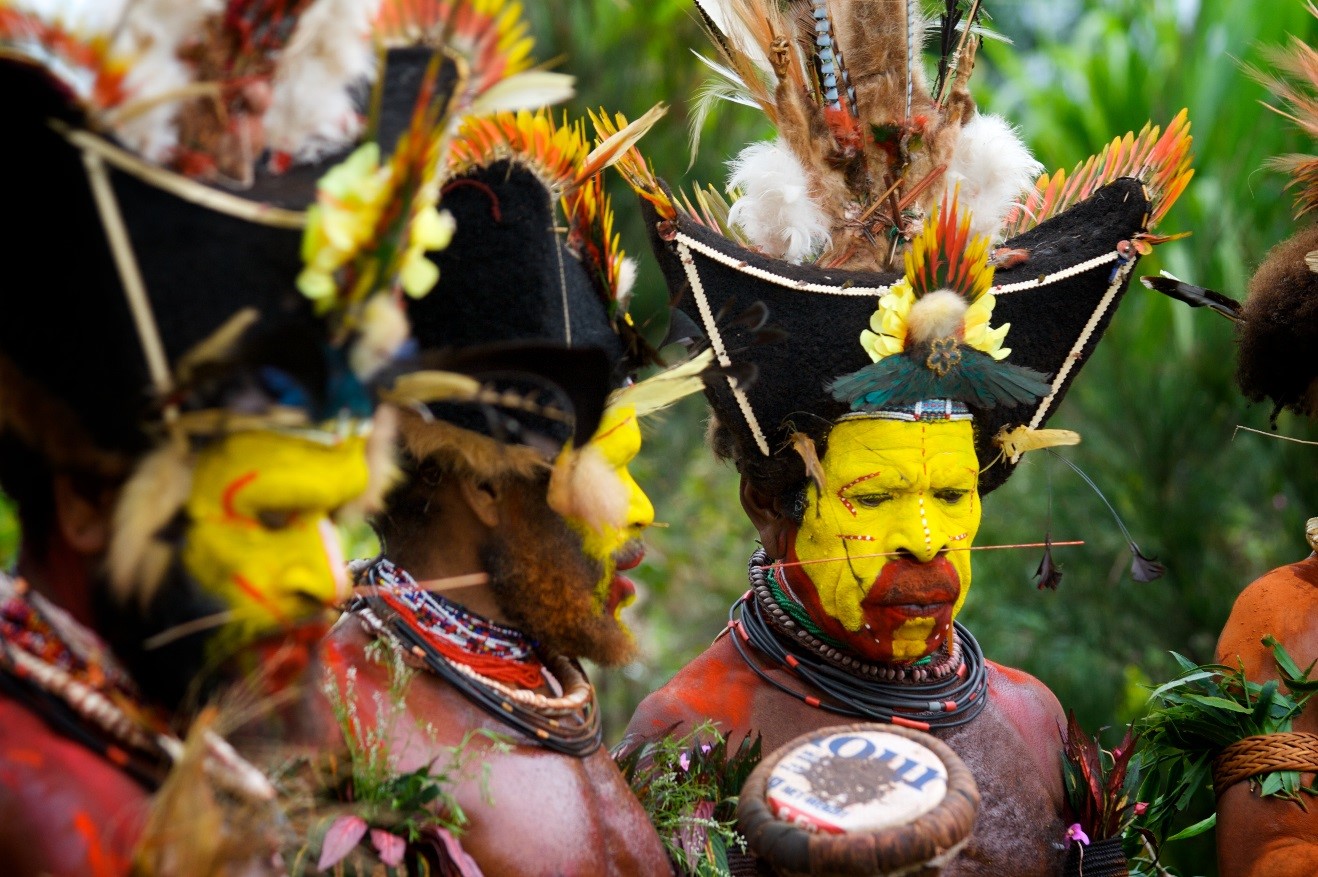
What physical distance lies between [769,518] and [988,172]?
1177 millimetres

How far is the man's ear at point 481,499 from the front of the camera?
112 inches

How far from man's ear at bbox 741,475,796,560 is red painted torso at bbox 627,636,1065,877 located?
31 centimetres

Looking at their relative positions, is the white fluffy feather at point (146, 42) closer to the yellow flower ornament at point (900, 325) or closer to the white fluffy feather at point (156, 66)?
the white fluffy feather at point (156, 66)

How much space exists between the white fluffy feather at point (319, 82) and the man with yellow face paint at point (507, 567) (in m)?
0.62

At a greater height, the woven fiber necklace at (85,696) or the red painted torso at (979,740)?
the woven fiber necklace at (85,696)

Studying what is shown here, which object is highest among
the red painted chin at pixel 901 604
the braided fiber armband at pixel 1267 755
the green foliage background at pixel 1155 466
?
the red painted chin at pixel 901 604

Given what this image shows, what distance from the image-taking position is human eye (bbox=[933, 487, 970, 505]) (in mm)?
3562

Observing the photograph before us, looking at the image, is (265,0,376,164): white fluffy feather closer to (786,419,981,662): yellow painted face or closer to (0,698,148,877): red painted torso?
(0,698,148,877): red painted torso

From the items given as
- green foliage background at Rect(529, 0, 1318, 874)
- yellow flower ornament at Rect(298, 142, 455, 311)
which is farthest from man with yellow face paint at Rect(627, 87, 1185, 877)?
green foliage background at Rect(529, 0, 1318, 874)

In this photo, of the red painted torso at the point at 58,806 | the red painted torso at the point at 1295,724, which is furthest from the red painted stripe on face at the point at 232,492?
the red painted torso at the point at 1295,724

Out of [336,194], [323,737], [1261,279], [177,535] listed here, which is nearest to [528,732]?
[323,737]

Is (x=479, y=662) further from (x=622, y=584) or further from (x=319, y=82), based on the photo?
(x=319, y=82)

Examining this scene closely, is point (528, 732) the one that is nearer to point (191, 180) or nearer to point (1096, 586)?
point (191, 180)

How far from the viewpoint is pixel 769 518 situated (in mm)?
3832
